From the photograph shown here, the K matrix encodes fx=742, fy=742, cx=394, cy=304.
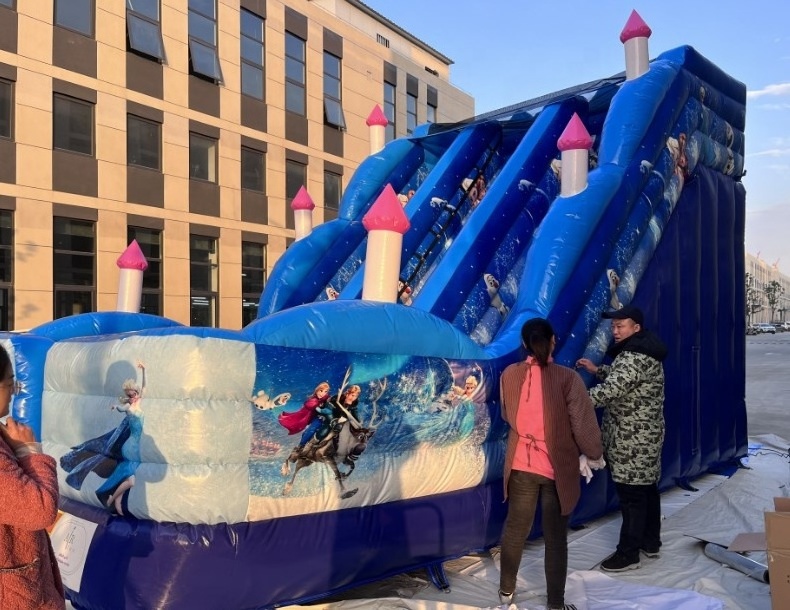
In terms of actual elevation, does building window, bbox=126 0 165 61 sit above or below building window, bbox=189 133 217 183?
above

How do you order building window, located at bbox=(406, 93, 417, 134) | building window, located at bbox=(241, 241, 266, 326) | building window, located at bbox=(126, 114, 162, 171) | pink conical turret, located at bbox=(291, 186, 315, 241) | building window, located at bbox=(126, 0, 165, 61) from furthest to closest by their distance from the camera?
building window, located at bbox=(406, 93, 417, 134)
building window, located at bbox=(241, 241, 266, 326)
building window, located at bbox=(126, 114, 162, 171)
building window, located at bbox=(126, 0, 165, 61)
pink conical turret, located at bbox=(291, 186, 315, 241)

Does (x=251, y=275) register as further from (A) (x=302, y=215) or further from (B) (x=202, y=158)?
(A) (x=302, y=215)

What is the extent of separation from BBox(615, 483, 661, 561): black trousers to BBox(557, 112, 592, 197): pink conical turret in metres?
1.57

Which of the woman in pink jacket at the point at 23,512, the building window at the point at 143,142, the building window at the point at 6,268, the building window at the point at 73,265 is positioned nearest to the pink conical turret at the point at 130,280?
the woman in pink jacket at the point at 23,512

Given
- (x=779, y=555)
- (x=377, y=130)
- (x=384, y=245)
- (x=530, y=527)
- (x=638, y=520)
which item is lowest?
(x=638, y=520)

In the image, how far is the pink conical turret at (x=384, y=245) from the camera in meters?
3.15

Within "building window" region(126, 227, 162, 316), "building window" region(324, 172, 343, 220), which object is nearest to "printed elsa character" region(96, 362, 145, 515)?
"building window" region(126, 227, 162, 316)

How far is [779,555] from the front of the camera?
2.23 metres

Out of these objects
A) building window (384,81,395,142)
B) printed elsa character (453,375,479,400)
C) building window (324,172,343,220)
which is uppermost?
building window (384,81,395,142)

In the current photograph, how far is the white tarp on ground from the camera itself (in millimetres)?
2965

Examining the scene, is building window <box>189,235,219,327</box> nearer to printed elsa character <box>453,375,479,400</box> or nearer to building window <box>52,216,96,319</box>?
building window <box>52,216,96,319</box>

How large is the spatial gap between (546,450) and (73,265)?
9917mm

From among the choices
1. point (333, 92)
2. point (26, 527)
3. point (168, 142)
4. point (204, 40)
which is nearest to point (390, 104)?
point (333, 92)

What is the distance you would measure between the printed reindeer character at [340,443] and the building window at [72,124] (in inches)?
384
